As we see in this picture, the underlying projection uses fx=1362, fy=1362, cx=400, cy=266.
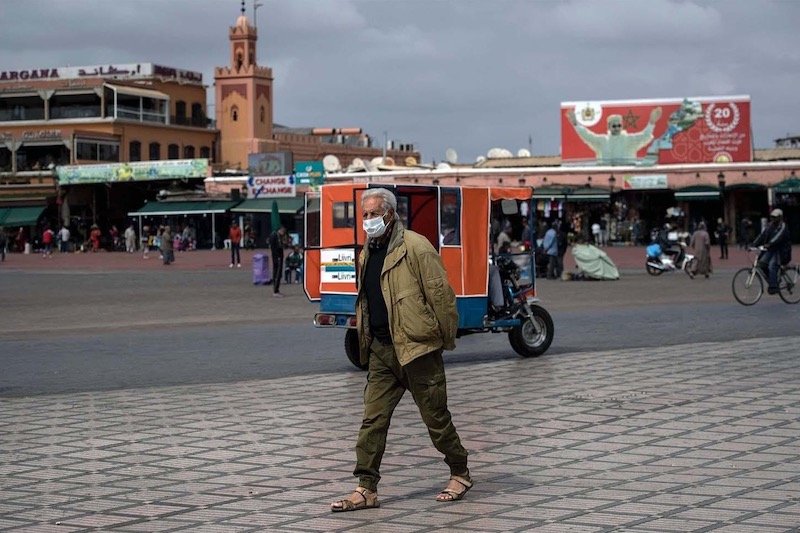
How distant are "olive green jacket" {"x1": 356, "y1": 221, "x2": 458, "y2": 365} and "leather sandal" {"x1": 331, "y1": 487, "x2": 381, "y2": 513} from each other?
67 cm

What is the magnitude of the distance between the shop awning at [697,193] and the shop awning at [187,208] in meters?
21.0

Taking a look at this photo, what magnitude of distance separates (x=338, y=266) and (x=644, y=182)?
50279 mm

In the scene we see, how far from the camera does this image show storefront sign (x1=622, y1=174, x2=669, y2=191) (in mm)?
62969

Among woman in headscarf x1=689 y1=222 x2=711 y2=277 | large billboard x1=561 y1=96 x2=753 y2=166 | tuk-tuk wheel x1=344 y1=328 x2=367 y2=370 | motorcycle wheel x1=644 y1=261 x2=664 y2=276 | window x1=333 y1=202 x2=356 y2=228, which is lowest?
tuk-tuk wheel x1=344 y1=328 x2=367 y2=370

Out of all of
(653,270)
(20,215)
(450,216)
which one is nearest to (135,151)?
(20,215)

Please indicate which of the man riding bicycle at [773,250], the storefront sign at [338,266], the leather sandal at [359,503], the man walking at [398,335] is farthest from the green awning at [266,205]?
the leather sandal at [359,503]

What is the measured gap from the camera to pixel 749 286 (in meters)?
21.5

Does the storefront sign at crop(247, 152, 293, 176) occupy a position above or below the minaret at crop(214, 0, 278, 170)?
below

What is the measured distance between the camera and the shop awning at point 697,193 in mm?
60750

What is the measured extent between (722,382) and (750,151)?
57144 mm

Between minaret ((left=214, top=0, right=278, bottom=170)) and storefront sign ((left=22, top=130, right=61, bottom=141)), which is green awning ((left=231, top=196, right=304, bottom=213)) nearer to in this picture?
storefront sign ((left=22, top=130, right=61, bottom=141))

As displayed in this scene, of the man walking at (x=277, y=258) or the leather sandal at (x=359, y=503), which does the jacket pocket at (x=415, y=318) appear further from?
the man walking at (x=277, y=258)

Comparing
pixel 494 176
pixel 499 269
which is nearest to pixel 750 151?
pixel 494 176

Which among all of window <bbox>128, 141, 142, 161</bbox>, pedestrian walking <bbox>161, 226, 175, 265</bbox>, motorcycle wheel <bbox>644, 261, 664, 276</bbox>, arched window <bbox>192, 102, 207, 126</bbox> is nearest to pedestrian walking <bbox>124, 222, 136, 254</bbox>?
pedestrian walking <bbox>161, 226, 175, 265</bbox>
